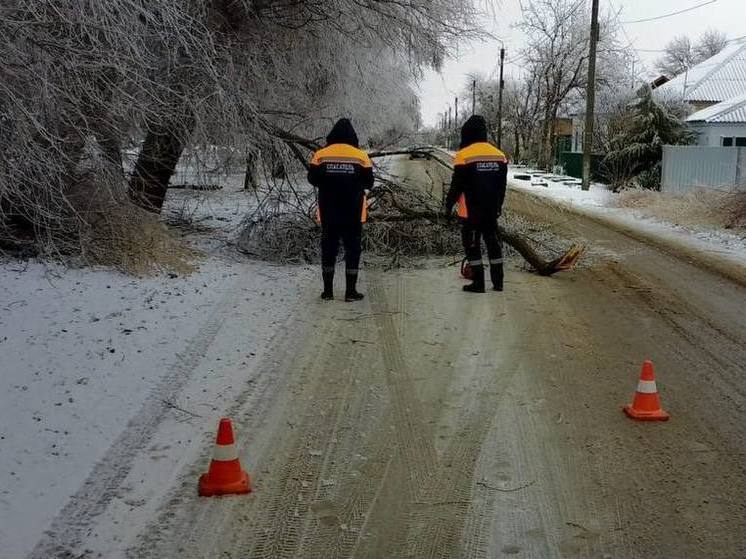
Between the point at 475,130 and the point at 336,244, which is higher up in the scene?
the point at 475,130

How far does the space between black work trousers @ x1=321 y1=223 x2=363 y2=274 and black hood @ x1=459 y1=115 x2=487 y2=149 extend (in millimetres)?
1582

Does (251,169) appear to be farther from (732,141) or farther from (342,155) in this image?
(732,141)

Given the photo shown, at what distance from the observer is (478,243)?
8.49 m

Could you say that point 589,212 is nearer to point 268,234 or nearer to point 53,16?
point 268,234

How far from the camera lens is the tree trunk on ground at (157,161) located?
8945 mm

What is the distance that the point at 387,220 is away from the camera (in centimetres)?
1061

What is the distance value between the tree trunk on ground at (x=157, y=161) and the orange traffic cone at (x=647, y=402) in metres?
5.61

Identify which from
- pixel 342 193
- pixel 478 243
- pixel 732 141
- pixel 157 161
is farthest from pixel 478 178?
pixel 732 141

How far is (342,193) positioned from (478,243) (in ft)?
5.37

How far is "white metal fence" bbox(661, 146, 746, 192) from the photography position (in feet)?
69.1

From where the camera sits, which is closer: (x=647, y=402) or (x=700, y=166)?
(x=647, y=402)

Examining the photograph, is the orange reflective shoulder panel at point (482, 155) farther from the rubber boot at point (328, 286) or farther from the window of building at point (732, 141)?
the window of building at point (732, 141)

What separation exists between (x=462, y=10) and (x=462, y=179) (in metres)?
3.81

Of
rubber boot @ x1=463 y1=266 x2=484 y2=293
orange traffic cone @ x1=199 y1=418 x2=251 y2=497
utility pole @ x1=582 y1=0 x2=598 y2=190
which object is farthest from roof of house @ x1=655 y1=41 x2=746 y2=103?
orange traffic cone @ x1=199 y1=418 x2=251 y2=497
